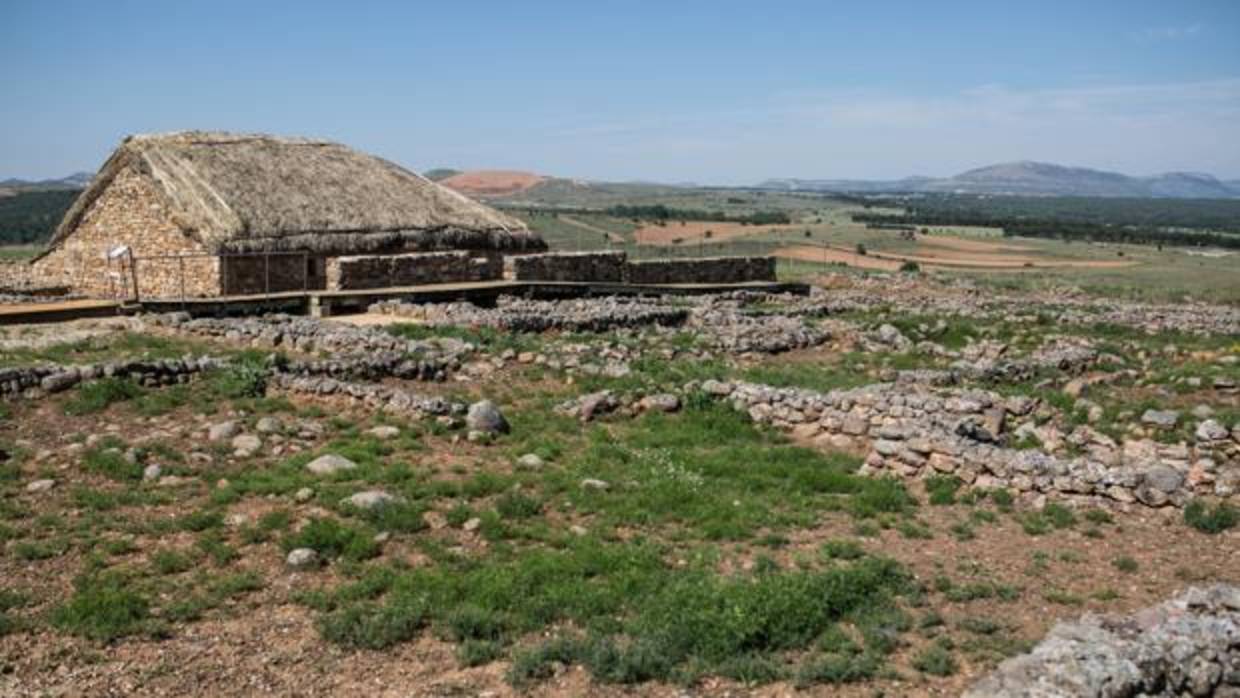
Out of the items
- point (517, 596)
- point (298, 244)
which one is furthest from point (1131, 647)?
point (298, 244)

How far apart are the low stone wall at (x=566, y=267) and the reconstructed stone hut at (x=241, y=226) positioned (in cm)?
111

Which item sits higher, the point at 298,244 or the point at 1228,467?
the point at 298,244

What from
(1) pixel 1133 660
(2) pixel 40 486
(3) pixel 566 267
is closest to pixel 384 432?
(2) pixel 40 486

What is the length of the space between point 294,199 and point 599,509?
843 inches

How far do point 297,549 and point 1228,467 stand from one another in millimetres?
10674

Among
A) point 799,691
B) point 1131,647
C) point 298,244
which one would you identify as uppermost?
point 298,244

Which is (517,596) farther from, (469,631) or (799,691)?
(799,691)

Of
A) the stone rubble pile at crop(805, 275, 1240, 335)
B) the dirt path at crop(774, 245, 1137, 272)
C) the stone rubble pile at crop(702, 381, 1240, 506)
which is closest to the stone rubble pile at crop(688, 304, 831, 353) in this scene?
the stone rubble pile at crop(805, 275, 1240, 335)

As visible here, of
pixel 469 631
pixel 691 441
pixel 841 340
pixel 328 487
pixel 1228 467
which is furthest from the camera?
pixel 841 340

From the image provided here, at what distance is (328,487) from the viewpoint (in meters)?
10.8

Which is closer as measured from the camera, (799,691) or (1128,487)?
(799,691)

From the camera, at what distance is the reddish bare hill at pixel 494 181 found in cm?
15938

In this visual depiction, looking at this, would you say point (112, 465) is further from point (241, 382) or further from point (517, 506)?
point (517, 506)

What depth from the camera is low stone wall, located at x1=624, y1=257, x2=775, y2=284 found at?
34.0 m
